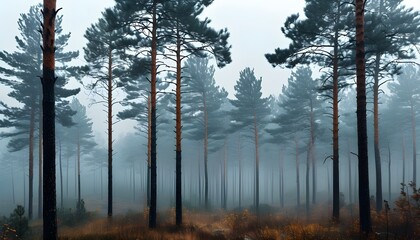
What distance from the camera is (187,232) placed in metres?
12.0

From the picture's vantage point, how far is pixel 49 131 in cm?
695

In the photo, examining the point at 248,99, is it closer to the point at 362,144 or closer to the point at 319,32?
the point at 319,32

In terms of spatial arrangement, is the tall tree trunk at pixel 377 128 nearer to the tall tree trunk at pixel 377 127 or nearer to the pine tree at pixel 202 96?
the tall tree trunk at pixel 377 127

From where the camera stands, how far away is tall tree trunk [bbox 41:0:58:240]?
6.85 metres

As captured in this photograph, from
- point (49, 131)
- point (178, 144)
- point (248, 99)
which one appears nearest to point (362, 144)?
point (178, 144)

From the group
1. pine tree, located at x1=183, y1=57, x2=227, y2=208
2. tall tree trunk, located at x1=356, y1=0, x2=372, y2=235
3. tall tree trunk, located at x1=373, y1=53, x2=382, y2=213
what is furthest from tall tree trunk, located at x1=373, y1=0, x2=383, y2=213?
pine tree, located at x1=183, y1=57, x2=227, y2=208

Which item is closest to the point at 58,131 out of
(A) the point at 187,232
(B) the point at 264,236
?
(A) the point at 187,232

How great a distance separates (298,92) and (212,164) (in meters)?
37.7

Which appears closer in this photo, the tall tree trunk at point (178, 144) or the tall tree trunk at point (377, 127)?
the tall tree trunk at point (178, 144)

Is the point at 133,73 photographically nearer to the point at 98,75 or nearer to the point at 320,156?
the point at 98,75

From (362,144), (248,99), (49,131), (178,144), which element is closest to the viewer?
(49,131)

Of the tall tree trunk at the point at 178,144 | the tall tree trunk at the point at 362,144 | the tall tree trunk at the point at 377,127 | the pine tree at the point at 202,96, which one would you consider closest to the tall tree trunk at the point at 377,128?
the tall tree trunk at the point at 377,127

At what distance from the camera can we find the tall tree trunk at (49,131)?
685cm

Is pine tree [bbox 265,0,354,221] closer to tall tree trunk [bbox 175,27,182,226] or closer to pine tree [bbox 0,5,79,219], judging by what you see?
tall tree trunk [bbox 175,27,182,226]
